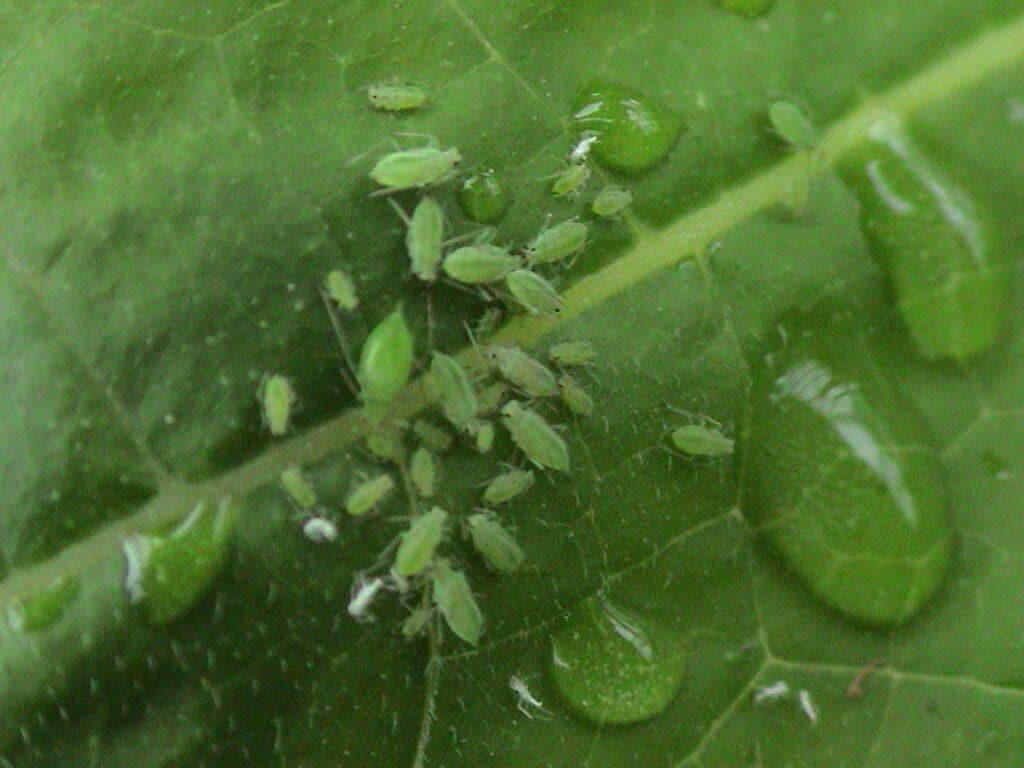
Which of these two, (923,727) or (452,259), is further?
(923,727)

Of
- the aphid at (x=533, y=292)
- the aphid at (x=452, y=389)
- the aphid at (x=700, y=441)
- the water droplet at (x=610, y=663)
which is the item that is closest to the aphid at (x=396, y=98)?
the aphid at (x=533, y=292)

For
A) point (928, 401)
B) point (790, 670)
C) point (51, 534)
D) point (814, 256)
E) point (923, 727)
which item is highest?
point (51, 534)

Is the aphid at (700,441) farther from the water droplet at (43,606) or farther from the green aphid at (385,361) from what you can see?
the water droplet at (43,606)

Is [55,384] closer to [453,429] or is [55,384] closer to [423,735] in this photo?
[453,429]

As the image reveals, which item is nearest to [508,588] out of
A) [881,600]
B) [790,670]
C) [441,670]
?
[441,670]

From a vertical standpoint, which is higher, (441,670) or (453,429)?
(453,429)

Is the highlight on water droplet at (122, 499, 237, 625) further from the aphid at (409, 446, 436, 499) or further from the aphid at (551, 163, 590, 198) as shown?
the aphid at (551, 163, 590, 198)

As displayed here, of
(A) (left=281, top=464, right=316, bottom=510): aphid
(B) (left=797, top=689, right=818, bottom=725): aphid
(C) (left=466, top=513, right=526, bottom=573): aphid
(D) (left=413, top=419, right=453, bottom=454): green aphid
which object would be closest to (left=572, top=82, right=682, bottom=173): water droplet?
(D) (left=413, top=419, right=453, bottom=454): green aphid
